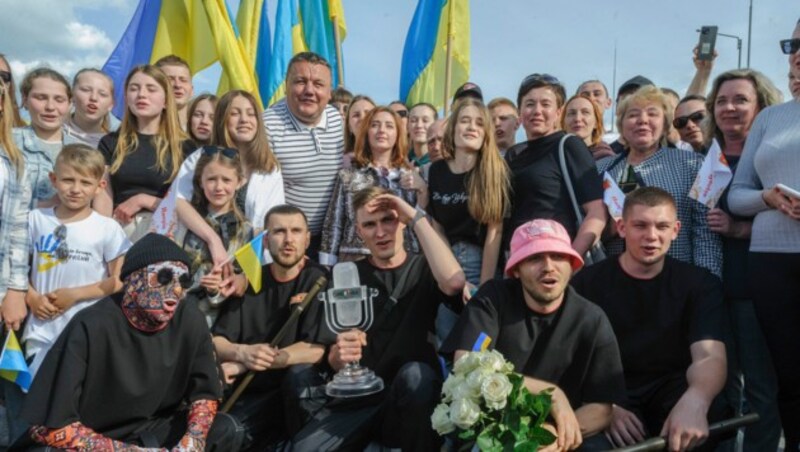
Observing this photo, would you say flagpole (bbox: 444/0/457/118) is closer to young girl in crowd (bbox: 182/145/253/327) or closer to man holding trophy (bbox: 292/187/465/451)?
young girl in crowd (bbox: 182/145/253/327)

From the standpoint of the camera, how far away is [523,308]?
3.65m

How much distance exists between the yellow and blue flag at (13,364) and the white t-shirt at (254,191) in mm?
1365

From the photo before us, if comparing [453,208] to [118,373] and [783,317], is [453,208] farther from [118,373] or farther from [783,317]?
[118,373]

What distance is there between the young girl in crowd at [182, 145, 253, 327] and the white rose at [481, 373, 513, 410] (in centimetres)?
232

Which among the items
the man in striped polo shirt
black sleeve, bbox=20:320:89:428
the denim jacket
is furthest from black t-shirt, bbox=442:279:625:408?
the denim jacket

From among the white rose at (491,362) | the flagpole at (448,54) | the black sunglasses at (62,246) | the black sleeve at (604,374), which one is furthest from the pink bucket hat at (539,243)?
the flagpole at (448,54)

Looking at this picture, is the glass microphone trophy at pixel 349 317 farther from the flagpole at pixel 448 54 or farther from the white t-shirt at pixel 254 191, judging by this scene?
the flagpole at pixel 448 54

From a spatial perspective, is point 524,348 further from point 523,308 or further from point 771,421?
point 771,421

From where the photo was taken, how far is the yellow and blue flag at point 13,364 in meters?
4.22

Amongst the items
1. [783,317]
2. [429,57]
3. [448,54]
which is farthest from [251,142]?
[429,57]

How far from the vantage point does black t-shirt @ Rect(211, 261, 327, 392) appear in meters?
4.39

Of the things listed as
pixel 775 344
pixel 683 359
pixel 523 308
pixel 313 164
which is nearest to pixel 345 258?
pixel 313 164

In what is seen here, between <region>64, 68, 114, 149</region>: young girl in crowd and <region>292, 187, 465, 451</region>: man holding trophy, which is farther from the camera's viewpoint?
<region>64, 68, 114, 149</region>: young girl in crowd

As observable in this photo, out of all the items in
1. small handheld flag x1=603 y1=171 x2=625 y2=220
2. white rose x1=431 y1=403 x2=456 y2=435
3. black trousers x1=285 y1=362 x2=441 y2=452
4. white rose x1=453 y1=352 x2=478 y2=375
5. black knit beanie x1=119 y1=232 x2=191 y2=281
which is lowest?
black trousers x1=285 y1=362 x2=441 y2=452
